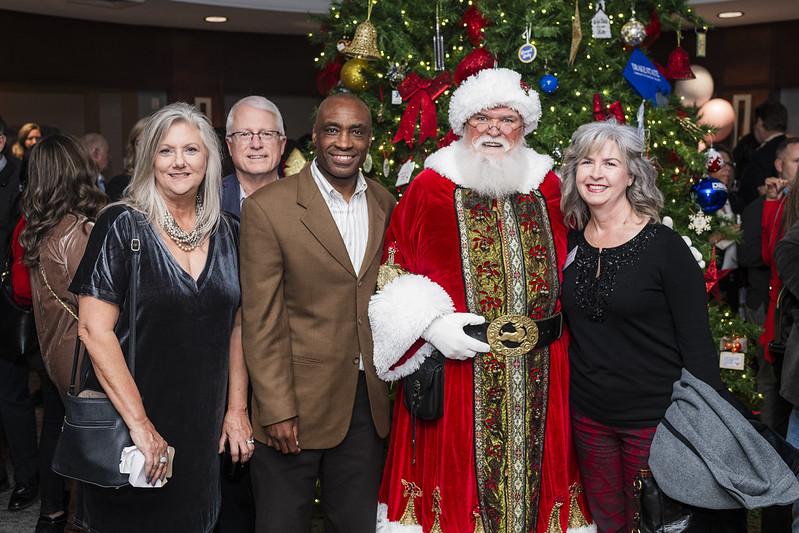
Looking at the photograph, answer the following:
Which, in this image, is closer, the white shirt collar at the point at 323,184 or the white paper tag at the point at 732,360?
the white shirt collar at the point at 323,184

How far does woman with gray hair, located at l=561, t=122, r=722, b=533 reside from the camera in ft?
7.64

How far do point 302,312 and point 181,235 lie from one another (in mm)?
472

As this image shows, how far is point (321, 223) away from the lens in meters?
2.45

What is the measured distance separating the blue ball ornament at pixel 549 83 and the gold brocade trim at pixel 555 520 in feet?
6.54

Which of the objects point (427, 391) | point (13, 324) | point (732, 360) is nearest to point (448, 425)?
point (427, 391)

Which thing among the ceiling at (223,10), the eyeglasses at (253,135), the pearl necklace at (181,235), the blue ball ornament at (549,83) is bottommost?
the pearl necklace at (181,235)

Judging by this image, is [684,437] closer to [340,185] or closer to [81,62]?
[340,185]

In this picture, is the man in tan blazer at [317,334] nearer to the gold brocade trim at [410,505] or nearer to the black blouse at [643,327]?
the gold brocade trim at [410,505]

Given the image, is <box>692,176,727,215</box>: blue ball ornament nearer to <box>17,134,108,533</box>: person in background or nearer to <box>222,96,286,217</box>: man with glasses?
<box>222,96,286,217</box>: man with glasses

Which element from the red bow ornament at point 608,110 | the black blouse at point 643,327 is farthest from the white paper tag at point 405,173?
the black blouse at point 643,327

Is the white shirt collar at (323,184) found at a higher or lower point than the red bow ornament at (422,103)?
lower

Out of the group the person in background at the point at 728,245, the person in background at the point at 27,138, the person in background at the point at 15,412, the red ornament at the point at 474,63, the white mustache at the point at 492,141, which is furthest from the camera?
the person in background at the point at 27,138

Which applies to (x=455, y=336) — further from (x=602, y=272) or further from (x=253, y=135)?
(x=253, y=135)

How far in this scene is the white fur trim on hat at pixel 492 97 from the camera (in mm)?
2682
